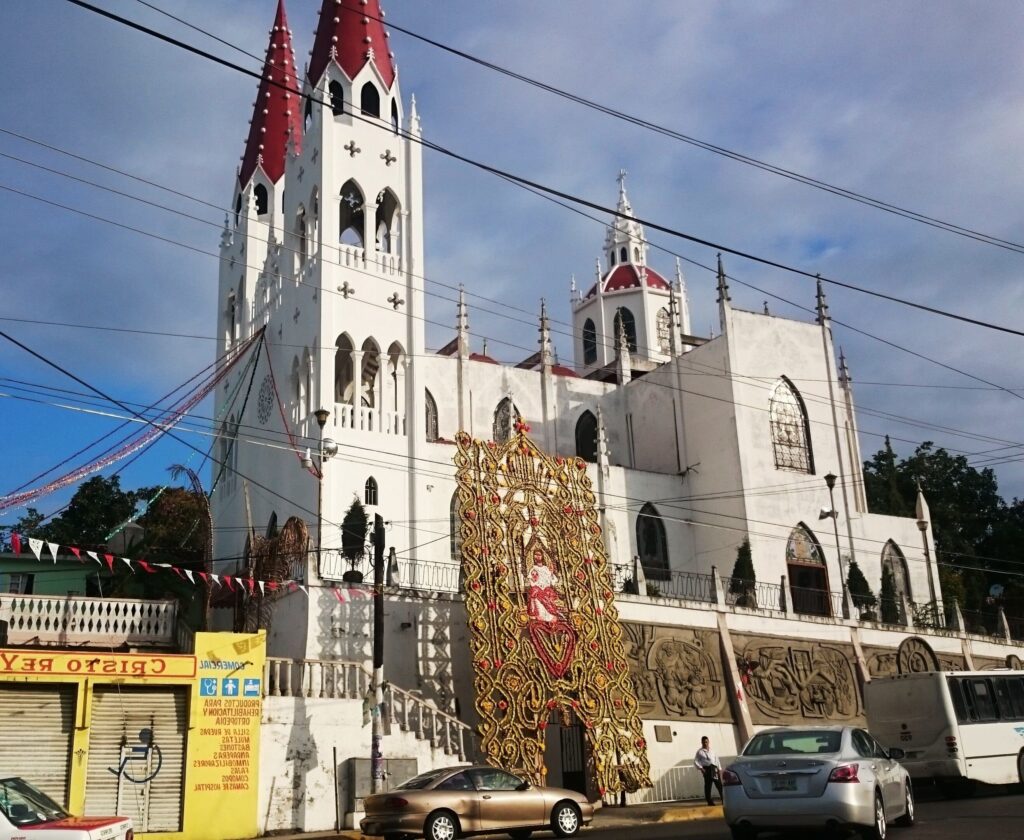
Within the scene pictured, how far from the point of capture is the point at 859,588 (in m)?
35.6

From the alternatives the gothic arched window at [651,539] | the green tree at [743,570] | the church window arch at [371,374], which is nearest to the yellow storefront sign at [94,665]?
the church window arch at [371,374]

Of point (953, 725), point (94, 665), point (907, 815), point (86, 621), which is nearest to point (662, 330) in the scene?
point (953, 725)

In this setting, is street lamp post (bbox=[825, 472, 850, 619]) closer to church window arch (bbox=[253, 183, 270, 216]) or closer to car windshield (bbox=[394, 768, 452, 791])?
car windshield (bbox=[394, 768, 452, 791])

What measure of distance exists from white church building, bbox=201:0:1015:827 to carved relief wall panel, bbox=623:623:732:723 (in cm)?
34

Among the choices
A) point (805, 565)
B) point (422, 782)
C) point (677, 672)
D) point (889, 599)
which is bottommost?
point (422, 782)

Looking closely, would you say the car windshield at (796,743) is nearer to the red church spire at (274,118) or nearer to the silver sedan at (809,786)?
the silver sedan at (809,786)

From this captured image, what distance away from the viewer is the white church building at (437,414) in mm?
29734

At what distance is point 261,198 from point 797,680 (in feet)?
87.2

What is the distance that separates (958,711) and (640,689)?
6803mm

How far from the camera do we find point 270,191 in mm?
41531

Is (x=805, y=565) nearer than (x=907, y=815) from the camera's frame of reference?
No

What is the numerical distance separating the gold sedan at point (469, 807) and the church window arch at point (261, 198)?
31.2 m

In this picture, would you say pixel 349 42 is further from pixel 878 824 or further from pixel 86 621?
pixel 878 824

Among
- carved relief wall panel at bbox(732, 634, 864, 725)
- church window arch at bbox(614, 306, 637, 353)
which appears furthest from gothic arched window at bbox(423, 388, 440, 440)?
church window arch at bbox(614, 306, 637, 353)
